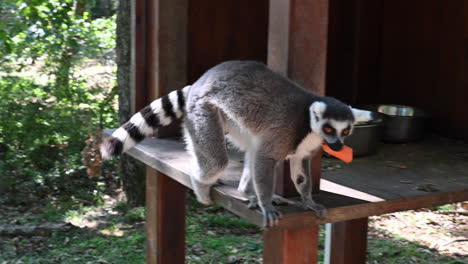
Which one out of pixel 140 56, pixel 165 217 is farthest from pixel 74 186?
pixel 140 56

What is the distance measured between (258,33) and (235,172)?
1.56 metres

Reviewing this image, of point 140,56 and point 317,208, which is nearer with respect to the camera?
point 317,208

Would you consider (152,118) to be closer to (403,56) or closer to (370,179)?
(370,179)

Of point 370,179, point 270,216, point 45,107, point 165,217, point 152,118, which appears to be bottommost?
point 165,217

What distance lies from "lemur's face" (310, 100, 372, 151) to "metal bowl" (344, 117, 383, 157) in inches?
45.9

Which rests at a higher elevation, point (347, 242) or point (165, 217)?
point (165, 217)

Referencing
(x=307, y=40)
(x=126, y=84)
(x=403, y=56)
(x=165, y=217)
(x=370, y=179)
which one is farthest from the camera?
(x=126, y=84)

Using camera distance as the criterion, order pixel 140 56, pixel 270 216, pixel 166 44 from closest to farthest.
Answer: pixel 270 216 → pixel 166 44 → pixel 140 56

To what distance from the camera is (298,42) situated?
272cm

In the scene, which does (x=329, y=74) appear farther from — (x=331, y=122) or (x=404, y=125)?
(x=331, y=122)

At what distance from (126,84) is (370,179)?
388 centimetres

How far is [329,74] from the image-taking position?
5.00 metres

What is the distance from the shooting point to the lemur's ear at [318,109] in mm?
2646

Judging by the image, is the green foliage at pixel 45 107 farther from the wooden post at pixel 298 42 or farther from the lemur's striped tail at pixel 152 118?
the wooden post at pixel 298 42
